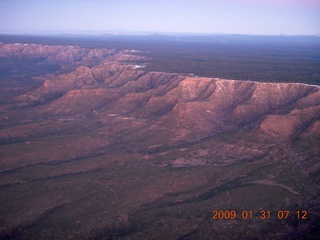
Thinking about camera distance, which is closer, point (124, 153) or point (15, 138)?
point (124, 153)

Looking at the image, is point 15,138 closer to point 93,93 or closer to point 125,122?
point 125,122

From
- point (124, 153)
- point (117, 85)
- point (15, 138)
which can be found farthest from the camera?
point (117, 85)

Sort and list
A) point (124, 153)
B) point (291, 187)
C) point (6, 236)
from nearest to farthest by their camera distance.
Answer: point (6, 236), point (291, 187), point (124, 153)

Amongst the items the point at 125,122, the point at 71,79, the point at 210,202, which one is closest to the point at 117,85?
the point at 71,79

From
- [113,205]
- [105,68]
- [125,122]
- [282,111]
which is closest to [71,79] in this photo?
[105,68]

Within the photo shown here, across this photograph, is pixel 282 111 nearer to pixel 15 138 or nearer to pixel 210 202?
pixel 210 202

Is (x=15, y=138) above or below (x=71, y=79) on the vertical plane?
below
